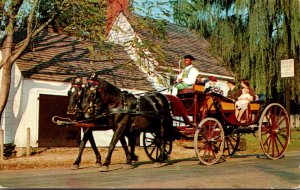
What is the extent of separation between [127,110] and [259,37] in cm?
1541

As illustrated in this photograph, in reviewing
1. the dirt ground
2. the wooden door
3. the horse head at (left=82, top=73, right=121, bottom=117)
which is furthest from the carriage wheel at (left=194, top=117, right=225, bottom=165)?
the wooden door

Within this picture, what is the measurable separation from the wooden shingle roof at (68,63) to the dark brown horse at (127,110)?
18.4 ft

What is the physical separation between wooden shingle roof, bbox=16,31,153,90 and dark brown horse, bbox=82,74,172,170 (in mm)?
5619

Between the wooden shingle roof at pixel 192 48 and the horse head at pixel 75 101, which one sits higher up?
the wooden shingle roof at pixel 192 48

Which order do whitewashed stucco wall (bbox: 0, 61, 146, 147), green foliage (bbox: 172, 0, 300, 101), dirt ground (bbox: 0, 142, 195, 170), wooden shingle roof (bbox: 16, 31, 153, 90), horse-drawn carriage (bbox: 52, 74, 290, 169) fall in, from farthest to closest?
green foliage (bbox: 172, 0, 300, 101) → wooden shingle roof (bbox: 16, 31, 153, 90) → whitewashed stucco wall (bbox: 0, 61, 146, 147) → dirt ground (bbox: 0, 142, 195, 170) → horse-drawn carriage (bbox: 52, 74, 290, 169)

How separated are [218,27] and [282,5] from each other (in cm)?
477

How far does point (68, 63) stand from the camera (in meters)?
22.1

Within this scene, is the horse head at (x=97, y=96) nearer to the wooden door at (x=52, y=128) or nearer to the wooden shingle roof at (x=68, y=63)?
the wooden shingle roof at (x=68, y=63)

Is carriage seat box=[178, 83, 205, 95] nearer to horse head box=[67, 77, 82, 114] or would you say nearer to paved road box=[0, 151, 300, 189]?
paved road box=[0, 151, 300, 189]

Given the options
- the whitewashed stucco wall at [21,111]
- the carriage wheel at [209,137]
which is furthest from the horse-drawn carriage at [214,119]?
the whitewashed stucco wall at [21,111]

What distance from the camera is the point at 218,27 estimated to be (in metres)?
28.3

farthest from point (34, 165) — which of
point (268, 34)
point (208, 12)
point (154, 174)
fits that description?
point (208, 12)

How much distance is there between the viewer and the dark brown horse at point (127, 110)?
11133 millimetres

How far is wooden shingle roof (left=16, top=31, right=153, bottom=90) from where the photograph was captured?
19938 mm
